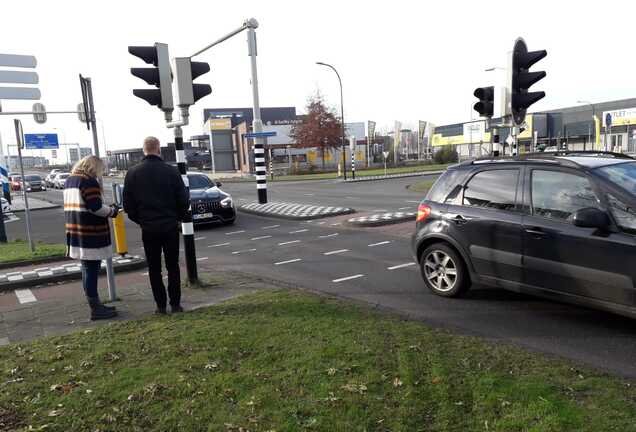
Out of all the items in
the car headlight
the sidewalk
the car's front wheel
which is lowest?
the sidewalk

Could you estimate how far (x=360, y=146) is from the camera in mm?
69188

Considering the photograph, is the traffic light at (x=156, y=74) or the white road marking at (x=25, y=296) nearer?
the traffic light at (x=156, y=74)

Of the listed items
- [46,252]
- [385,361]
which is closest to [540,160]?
[385,361]

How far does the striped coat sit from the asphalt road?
2721 millimetres

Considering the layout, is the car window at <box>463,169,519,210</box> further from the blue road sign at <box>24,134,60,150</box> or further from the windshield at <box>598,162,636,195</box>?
the blue road sign at <box>24,134,60,150</box>

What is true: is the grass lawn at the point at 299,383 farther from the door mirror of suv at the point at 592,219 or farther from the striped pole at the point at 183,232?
the striped pole at the point at 183,232

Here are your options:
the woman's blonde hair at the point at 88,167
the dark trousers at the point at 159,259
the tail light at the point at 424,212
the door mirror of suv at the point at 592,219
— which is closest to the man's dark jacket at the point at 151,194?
the dark trousers at the point at 159,259

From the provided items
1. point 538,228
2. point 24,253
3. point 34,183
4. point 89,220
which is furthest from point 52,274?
point 34,183

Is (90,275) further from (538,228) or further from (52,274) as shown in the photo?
(538,228)

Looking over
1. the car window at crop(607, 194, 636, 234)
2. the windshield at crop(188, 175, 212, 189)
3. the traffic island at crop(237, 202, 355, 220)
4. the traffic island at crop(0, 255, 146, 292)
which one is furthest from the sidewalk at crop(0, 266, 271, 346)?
the traffic island at crop(237, 202, 355, 220)

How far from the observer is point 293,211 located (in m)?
15.3

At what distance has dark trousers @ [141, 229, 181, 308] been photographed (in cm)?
517

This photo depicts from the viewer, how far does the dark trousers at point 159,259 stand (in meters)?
5.17

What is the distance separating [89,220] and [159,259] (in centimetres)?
87
